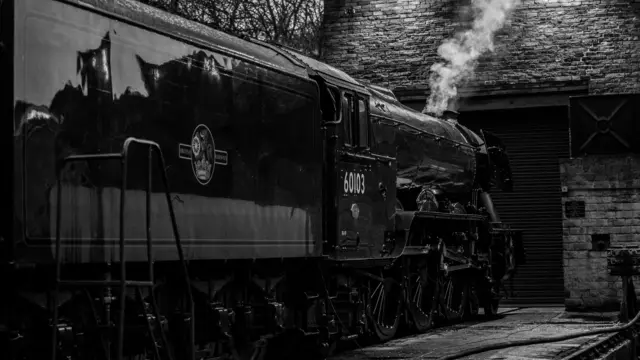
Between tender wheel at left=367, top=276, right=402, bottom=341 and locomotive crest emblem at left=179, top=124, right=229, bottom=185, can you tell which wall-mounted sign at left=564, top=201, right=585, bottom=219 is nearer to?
tender wheel at left=367, top=276, right=402, bottom=341

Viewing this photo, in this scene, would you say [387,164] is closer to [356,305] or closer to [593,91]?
[356,305]

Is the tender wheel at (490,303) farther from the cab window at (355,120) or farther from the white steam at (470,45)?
the cab window at (355,120)

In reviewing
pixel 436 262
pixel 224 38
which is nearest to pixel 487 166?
pixel 436 262

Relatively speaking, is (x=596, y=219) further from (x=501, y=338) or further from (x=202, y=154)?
(x=202, y=154)

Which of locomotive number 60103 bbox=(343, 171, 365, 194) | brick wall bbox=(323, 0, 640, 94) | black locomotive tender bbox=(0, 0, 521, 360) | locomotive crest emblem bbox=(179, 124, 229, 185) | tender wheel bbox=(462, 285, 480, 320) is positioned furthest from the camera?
brick wall bbox=(323, 0, 640, 94)

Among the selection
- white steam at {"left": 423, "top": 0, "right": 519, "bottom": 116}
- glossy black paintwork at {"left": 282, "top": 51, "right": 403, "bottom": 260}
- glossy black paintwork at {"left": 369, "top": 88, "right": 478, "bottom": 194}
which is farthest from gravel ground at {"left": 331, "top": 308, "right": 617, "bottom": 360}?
white steam at {"left": 423, "top": 0, "right": 519, "bottom": 116}

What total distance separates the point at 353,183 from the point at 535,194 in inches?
435

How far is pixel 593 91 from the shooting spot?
2161 centimetres

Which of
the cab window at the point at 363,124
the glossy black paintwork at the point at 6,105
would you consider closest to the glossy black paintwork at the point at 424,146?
the cab window at the point at 363,124

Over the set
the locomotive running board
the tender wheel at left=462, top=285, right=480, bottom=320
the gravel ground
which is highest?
the locomotive running board

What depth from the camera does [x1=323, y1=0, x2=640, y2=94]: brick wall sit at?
21812 millimetres

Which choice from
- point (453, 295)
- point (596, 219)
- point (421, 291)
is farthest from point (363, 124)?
point (596, 219)

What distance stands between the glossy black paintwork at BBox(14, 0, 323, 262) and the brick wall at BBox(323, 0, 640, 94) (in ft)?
39.2

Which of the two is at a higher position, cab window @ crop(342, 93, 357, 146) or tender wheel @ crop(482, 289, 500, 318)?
cab window @ crop(342, 93, 357, 146)
